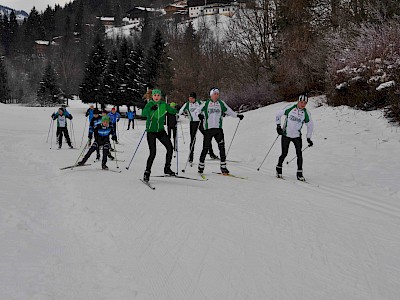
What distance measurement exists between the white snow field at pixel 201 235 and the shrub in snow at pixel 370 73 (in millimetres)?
3518

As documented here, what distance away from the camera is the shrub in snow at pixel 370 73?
11.1 m

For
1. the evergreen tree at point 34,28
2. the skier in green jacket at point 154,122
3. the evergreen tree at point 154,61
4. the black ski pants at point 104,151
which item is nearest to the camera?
the skier in green jacket at point 154,122

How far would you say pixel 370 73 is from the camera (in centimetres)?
1204

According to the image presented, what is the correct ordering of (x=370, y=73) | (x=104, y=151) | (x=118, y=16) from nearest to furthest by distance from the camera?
(x=104, y=151)
(x=370, y=73)
(x=118, y=16)

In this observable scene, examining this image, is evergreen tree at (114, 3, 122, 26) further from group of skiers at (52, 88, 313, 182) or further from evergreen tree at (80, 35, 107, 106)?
group of skiers at (52, 88, 313, 182)

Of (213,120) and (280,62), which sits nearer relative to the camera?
(213,120)

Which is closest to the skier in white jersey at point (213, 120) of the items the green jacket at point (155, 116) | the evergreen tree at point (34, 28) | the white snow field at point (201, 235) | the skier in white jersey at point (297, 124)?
the white snow field at point (201, 235)

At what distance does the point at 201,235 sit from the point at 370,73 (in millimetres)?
10153

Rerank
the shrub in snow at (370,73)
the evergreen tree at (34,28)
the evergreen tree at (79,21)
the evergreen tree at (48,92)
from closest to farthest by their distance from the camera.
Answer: the shrub in snow at (370,73)
the evergreen tree at (48,92)
the evergreen tree at (34,28)
the evergreen tree at (79,21)

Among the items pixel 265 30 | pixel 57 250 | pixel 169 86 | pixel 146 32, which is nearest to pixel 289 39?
pixel 265 30

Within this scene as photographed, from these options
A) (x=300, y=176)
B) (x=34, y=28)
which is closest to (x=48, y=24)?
(x=34, y=28)

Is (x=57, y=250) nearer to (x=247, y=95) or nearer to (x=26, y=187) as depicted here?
(x=26, y=187)

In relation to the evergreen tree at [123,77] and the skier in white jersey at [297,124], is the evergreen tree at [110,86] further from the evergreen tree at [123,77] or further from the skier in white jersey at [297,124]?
the skier in white jersey at [297,124]

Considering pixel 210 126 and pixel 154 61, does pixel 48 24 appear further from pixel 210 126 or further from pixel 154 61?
pixel 210 126
